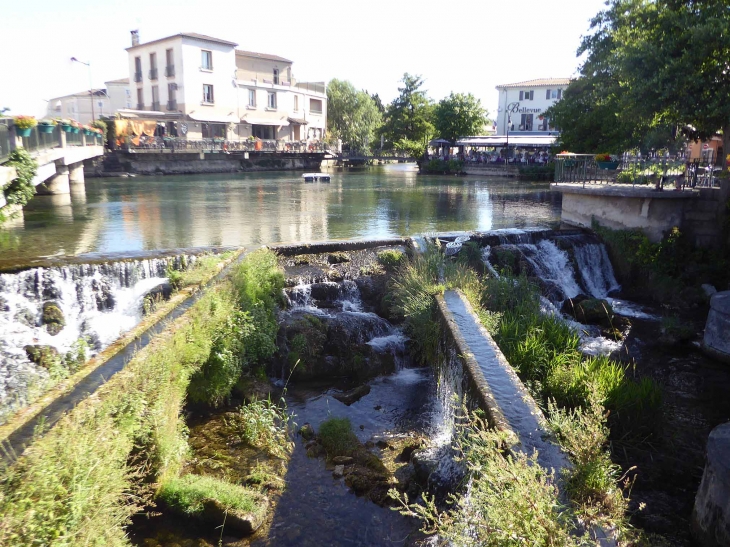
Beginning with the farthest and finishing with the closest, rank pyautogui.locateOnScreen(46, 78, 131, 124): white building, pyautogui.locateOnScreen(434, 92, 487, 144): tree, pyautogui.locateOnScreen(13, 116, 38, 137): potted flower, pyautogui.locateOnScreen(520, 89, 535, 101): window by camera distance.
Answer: pyautogui.locateOnScreen(520, 89, 535, 101): window, pyautogui.locateOnScreen(46, 78, 131, 124): white building, pyautogui.locateOnScreen(434, 92, 487, 144): tree, pyautogui.locateOnScreen(13, 116, 38, 137): potted flower

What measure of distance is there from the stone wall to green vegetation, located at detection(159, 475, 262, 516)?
134 ft

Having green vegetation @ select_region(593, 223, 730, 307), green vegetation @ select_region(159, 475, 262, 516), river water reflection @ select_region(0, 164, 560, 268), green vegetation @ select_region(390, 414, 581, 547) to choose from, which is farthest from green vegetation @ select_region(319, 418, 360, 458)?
green vegetation @ select_region(593, 223, 730, 307)

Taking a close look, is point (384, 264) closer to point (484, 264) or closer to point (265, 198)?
point (484, 264)

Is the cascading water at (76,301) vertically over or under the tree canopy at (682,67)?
under

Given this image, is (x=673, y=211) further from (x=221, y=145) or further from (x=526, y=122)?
(x=526, y=122)

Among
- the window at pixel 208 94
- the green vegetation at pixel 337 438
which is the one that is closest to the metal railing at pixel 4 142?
the green vegetation at pixel 337 438

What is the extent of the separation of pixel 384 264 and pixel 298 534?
8662 millimetres

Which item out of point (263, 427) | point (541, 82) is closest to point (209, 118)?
point (541, 82)

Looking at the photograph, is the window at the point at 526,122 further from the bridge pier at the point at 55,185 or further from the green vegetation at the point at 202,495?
the green vegetation at the point at 202,495

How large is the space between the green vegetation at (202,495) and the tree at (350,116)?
70291mm

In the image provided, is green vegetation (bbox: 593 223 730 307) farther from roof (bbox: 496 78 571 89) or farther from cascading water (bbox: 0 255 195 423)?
roof (bbox: 496 78 571 89)

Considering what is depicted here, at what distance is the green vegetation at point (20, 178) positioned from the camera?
53.7 ft

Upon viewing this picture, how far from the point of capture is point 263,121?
200 feet

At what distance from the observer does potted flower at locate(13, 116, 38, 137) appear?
55.5 feet
